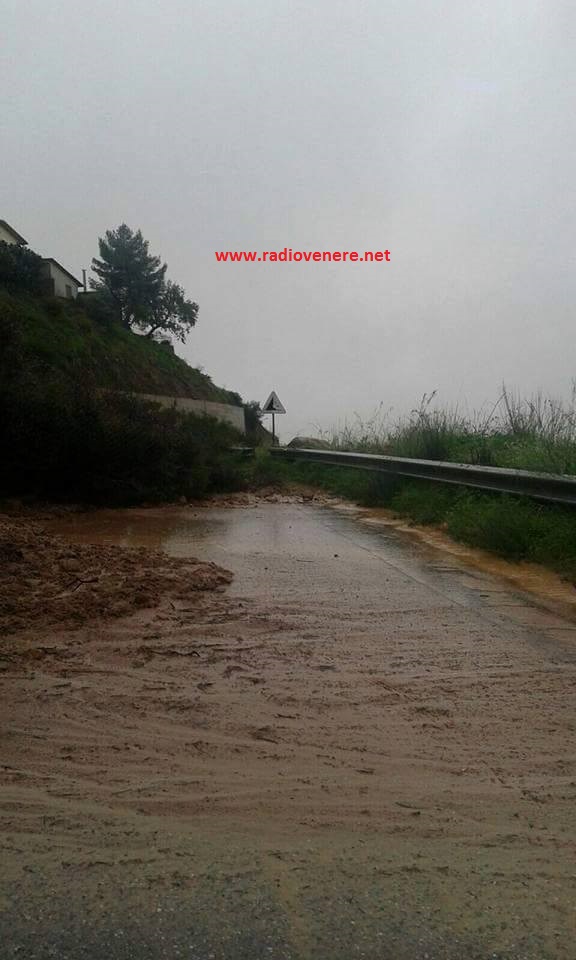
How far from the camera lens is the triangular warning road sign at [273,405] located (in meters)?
26.9

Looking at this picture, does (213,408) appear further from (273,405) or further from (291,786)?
(291,786)

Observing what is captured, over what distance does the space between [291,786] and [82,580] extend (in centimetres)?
361

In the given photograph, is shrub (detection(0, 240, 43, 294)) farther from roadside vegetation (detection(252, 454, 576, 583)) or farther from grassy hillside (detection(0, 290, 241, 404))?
roadside vegetation (detection(252, 454, 576, 583))

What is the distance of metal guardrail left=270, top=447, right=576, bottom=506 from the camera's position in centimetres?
878

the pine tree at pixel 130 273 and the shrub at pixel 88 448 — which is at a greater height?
the pine tree at pixel 130 273

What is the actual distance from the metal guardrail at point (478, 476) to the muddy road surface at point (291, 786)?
10.2 feet

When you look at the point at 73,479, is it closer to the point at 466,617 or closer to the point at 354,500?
the point at 354,500

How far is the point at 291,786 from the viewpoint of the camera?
3.13 m

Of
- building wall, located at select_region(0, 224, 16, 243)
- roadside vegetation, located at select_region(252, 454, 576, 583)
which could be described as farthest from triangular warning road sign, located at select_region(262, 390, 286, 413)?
building wall, located at select_region(0, 224, 16, 243)

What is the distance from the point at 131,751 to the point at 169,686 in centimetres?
80

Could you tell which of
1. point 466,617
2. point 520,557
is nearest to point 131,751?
point 466,617

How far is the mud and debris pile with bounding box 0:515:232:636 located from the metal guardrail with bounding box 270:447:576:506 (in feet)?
13.4

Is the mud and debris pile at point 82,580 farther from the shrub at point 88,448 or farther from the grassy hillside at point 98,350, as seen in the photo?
the grassy hillside at point 98,350

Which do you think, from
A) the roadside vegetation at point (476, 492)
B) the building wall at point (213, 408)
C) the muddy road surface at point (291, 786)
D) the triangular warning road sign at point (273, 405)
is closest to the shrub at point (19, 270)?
the building wall at point (213, 408)
